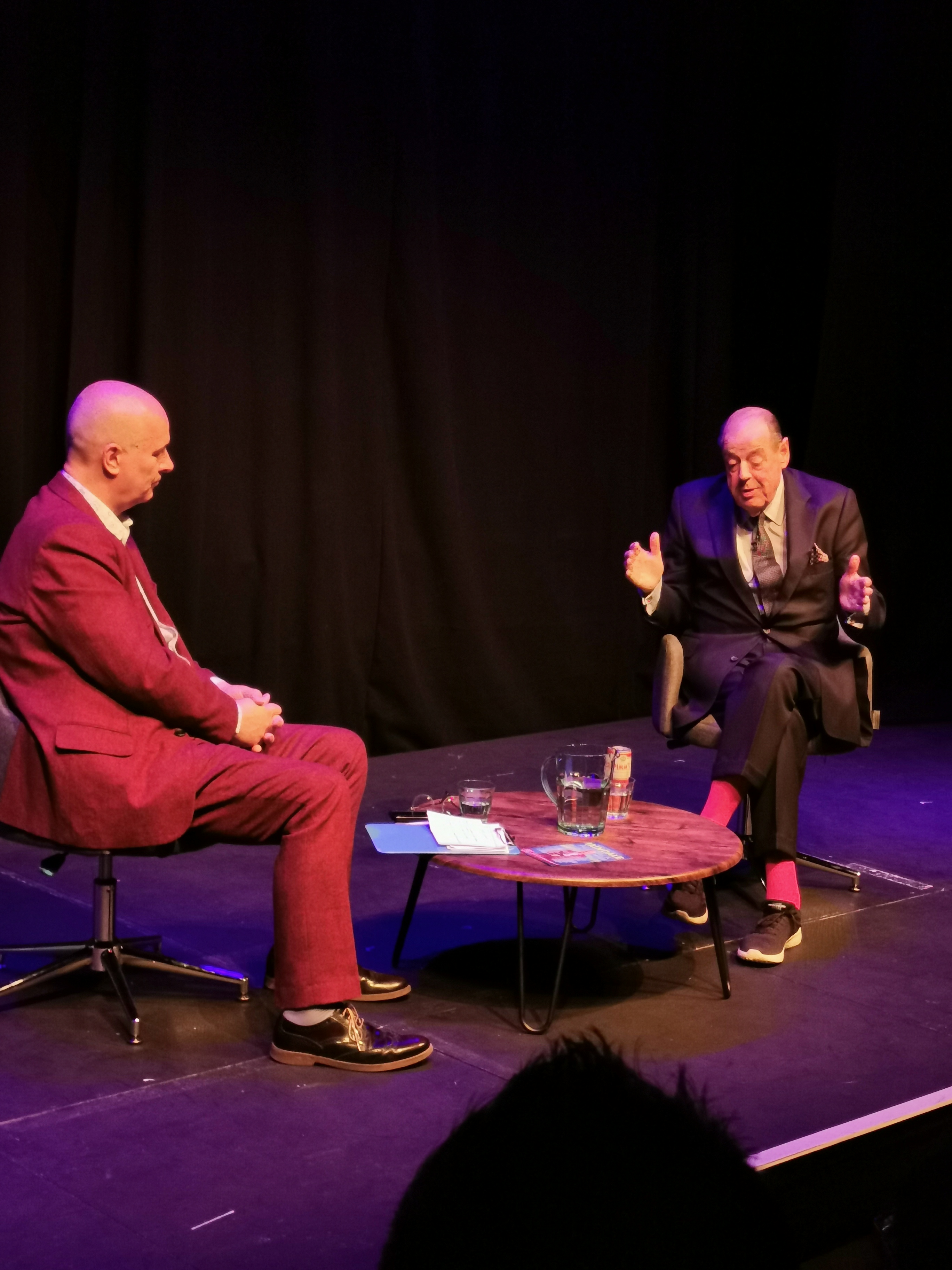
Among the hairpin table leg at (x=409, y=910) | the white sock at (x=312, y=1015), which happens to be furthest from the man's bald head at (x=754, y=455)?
the white sock at (x=312, y=1015)

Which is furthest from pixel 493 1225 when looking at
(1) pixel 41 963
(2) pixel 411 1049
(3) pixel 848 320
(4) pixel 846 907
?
(3) pixel 848 320

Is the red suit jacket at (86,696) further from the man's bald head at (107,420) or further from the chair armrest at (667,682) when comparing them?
the chair armrest at (667,682)

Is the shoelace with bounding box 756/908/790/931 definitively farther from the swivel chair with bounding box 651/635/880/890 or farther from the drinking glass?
the drinking glass

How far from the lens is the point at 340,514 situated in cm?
564

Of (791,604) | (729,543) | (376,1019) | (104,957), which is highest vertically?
(729,543)

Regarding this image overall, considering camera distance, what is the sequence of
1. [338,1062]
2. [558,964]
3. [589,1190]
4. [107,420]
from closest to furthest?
[589,1190] → [338,1062] → [107,420] → [558,964]

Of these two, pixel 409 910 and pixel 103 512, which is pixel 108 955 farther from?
pixel 103 512

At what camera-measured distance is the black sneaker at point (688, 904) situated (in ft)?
13.2

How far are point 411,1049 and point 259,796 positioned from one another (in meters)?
0.56

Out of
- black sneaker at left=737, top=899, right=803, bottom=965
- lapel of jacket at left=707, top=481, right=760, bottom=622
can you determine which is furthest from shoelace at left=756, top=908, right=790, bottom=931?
lapel of jacket at left=707, top=481, right=760, bottom=622

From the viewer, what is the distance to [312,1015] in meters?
2.99

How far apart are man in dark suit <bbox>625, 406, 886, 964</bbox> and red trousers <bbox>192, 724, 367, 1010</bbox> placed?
4.14 feet

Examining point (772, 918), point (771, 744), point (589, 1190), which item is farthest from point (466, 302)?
point (589, 1190)

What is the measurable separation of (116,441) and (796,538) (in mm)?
1956
